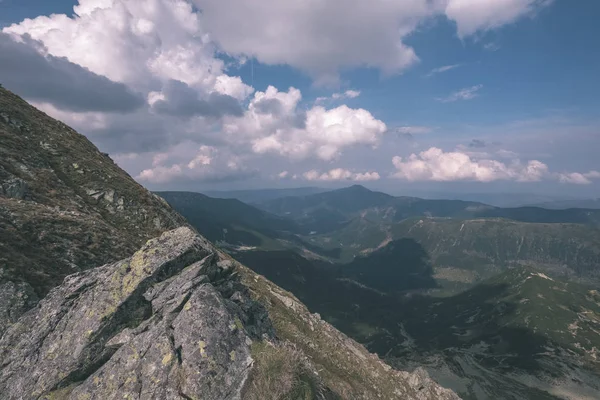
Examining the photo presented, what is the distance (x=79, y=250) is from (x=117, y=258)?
4170 millimetres

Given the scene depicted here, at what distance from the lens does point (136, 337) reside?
18.4 m

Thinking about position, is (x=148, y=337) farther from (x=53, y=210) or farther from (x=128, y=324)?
(x=53, y=210)

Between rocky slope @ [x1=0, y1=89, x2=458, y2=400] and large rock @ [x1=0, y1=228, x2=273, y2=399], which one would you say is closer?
rocky slope @ [x1=0, y1=89, x2=458, y2=400]

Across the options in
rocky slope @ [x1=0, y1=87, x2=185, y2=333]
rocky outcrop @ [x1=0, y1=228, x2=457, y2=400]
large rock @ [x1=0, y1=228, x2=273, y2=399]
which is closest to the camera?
rocky outcrop @ [x1=0, y1=228, x2=457, y2=400]

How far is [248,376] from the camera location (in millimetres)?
15422

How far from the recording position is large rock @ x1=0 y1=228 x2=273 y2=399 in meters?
15.9

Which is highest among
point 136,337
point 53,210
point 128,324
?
point 53,210

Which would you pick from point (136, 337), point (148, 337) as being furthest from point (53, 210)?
point (148, 337)

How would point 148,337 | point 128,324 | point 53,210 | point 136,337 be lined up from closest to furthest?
point 148,337
point 136,337
point 128,324
point 53,210

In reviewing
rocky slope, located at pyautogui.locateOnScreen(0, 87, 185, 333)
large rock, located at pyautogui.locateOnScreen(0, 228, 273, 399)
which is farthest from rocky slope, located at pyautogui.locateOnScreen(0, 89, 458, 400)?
rocky slope, located at pyautogui.locateOnScreen(0, 87, 185, 333)

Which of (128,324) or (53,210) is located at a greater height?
(53,210)

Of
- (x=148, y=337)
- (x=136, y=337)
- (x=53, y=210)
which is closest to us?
(x=148, y=337)

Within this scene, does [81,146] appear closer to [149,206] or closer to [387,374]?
[149,206]

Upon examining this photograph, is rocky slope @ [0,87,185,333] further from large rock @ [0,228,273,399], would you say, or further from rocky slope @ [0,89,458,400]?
large rock @ [0,228,273,399]
